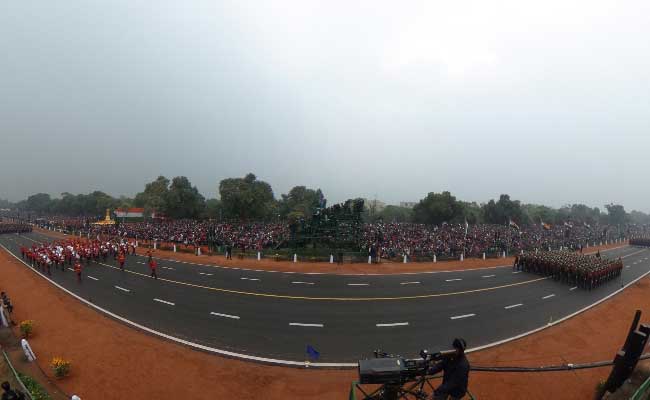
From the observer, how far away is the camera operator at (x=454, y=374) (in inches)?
163

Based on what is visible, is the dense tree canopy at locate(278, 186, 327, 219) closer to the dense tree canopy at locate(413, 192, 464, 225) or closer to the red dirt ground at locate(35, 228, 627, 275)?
the dense tree canopy at locate(413, 192, 464, 225)

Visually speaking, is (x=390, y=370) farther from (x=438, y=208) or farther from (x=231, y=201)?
(x=438, y=208)

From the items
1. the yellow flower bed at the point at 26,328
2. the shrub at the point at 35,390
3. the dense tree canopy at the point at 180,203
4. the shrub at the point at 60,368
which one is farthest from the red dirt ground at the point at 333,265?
the dense tree canopy at the point at 180,203

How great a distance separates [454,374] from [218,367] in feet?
25.7

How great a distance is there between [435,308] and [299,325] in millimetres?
7529

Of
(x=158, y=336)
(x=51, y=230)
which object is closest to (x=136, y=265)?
(x=158, y=336)

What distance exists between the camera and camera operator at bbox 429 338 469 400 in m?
4.15

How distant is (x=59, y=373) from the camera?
839 cm

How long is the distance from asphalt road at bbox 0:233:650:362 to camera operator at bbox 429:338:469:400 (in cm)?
594

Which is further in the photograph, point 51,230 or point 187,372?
point 51,230

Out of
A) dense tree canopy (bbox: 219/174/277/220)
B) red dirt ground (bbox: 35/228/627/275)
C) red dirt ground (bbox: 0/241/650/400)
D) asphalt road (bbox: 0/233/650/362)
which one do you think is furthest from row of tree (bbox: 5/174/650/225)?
red dirt ground (bbox: 0/241/650/400)

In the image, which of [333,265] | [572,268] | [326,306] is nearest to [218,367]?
[326,306]

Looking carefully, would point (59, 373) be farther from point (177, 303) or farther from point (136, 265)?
point (136, 265)

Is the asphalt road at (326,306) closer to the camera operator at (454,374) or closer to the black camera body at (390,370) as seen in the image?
the camera operator at (454,374)
